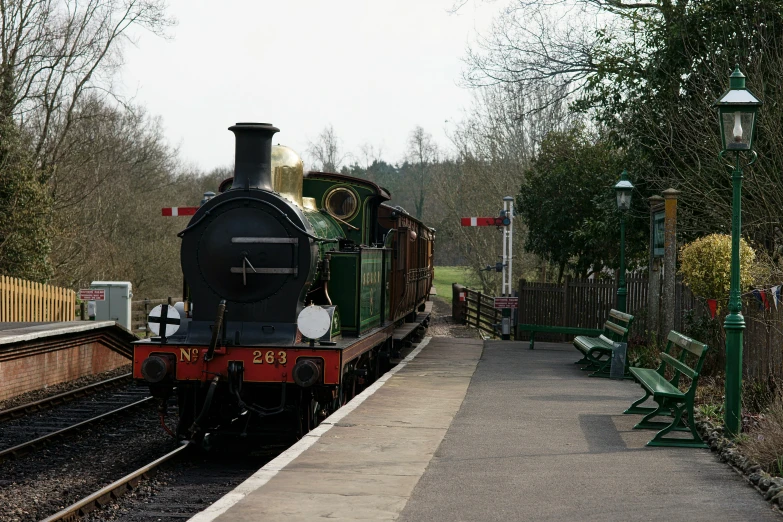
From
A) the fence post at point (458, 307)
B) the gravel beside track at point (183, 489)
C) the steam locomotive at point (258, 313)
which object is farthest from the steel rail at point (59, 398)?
the fence post at point (458, 307)

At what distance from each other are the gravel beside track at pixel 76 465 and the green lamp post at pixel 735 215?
18.9 feet

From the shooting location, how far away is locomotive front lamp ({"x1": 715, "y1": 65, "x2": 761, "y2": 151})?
27.3 feet

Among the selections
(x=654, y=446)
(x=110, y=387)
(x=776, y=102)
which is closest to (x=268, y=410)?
(x=654, y=446)

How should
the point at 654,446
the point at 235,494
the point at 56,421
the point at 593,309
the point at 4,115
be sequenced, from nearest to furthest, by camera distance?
the point at 235,494 < the point at 654,446 < the point at 56,421 < the point at 593,309 < the point at 4,115

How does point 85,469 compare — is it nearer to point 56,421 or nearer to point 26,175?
point 56,421

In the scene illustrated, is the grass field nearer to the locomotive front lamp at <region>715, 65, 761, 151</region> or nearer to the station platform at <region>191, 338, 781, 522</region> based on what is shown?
the station platform at <region>191, 338, 781, 522</region>

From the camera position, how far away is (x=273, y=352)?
29.3 ft

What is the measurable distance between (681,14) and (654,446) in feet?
36.0

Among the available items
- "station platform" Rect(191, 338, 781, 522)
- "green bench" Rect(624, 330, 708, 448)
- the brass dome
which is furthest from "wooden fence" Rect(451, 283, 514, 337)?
"green bench" Rect(624, 330, 708, 448)

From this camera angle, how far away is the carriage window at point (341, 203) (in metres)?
12.1

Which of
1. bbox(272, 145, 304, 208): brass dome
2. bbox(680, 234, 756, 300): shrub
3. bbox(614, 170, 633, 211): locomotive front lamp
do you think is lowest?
bbox(680, 234, 756, 300): shrub

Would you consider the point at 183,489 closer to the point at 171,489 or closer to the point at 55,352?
the point at 171,489

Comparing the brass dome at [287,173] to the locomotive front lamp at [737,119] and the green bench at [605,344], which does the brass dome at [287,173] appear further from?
the green bench at [605,344]

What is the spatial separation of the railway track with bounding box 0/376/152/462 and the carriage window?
3.96 m
